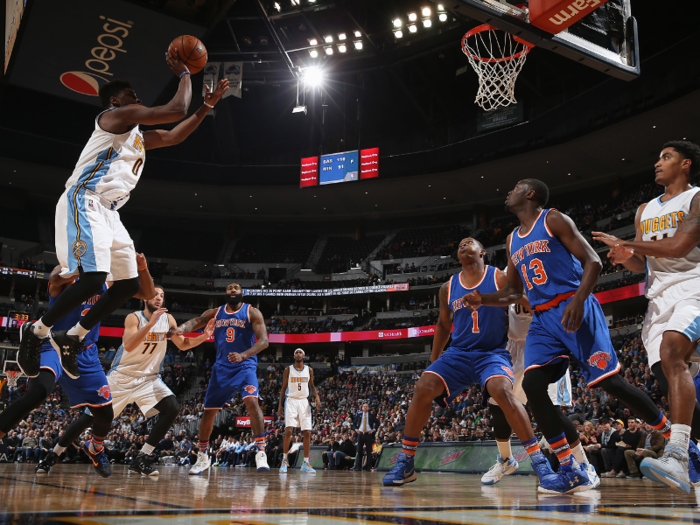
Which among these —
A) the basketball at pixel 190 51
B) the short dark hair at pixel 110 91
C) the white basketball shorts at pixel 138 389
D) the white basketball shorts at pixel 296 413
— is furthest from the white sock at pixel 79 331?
the white basketball shorts at pixel 296 413

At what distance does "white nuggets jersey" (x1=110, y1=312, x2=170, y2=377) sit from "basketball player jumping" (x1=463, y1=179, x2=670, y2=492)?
12.3ft

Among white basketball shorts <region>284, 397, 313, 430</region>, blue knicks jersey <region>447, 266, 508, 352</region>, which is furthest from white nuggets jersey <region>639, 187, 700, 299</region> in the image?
white basketball shorts <region>284, 397, 313, 430</region>

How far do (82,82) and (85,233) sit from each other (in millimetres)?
18470

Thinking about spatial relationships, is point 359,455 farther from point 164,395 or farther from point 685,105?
point 685,105

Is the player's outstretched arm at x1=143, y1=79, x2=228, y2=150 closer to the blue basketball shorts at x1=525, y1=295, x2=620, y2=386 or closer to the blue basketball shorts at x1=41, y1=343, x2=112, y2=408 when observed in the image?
the blue basketball shorts at x1=41, y1=343, x2=112, y2=408

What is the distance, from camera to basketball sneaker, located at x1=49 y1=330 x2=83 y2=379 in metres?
3.36

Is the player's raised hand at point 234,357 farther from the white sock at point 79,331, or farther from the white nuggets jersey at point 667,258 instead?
the white nuggets jersey at point 667,258

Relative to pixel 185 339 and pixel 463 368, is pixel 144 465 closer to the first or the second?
pixel 185 339

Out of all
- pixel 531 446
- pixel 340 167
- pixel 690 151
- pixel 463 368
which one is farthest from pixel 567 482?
pixel 340 167

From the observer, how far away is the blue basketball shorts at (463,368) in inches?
171

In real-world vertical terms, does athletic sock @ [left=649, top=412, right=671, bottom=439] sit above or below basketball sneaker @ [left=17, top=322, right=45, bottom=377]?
below

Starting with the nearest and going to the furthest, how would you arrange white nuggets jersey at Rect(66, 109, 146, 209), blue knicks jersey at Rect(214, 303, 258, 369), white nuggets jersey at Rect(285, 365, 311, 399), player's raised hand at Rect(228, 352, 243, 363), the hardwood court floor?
the hardwood court floor
white nuggets jersey at Rect(66, 109, 146, 209)
player's raised hand at Rect(228, 352, 243, 363)
blue knicks jersey at Rect(214, 303, 258, 369)
white nuggets jersey at Rect(285, 365, 311, 399)

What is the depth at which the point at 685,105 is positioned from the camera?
2053 cm

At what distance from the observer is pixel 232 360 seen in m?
6.46
